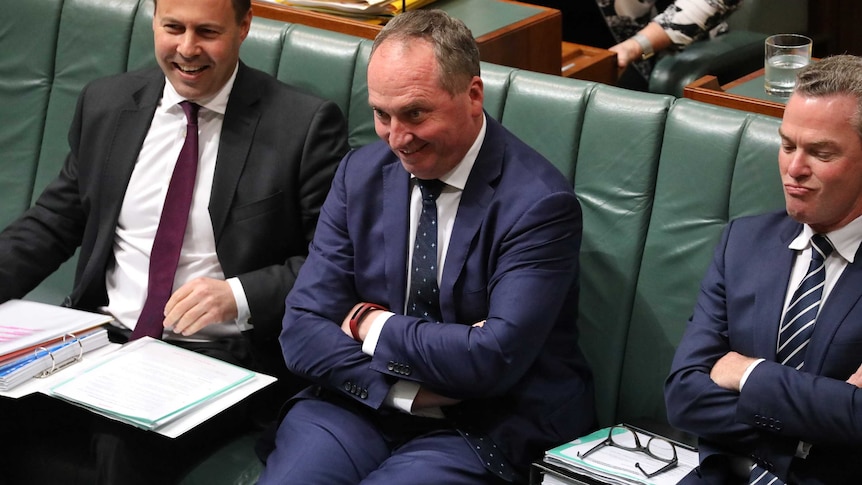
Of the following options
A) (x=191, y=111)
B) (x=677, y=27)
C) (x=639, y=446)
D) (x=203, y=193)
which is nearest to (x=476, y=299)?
(x=639, y=446)

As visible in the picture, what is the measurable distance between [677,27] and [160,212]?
1.85 metres

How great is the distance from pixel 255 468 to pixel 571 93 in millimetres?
1043

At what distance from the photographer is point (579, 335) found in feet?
8.80

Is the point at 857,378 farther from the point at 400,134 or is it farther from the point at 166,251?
the point at 166,251

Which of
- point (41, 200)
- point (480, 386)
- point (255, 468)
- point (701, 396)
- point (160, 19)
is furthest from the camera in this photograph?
point (41, 200)

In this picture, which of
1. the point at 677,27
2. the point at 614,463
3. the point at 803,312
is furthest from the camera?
the point at 677,27

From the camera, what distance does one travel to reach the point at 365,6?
124 inches

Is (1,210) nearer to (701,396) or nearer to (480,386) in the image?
(480,386)

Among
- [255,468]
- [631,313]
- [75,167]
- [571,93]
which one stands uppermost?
[571,93]

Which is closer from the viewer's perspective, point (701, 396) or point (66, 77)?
point (701, 396)

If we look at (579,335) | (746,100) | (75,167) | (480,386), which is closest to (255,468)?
(480,386)

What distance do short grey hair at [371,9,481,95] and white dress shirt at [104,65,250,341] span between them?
24.8 inches

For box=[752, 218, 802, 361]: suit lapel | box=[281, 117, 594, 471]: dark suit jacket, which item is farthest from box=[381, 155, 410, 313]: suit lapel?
box=[752, 218, 802, 361]: suit lapel

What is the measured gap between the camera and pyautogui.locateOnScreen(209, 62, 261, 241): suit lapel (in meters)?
2.80
